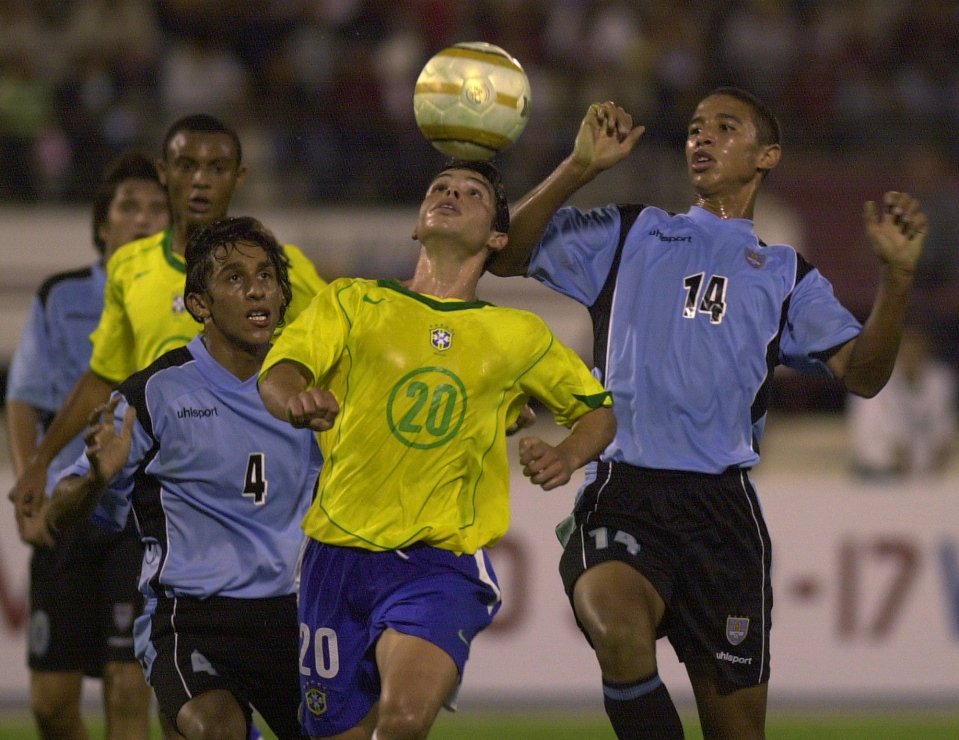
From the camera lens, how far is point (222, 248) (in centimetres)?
531

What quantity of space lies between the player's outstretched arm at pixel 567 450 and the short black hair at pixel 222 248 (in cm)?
113

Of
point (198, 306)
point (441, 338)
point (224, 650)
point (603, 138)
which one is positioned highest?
point (603, 138)

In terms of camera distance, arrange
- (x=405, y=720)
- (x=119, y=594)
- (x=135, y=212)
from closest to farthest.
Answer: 1. (x=405, y=720)
2. (x=119, y=594)
3. (x=135, y=212)

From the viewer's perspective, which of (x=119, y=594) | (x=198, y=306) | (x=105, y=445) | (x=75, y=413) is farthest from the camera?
(x=119, y=594)

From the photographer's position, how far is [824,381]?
14.3m

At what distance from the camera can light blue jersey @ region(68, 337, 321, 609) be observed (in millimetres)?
5188

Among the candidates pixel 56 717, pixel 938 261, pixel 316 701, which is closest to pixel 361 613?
pixel 316 701

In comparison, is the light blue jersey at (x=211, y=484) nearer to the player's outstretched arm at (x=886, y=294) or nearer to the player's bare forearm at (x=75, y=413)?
the player's bare forearm at (x=75, y=413)

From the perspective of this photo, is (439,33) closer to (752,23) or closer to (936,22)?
(752,23)

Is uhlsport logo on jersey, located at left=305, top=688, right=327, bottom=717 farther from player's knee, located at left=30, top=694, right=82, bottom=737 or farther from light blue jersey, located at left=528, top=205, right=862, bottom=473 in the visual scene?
player's knee, located at left=30, top=694, right=82, bottom=737

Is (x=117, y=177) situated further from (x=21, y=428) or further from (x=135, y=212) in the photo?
(x=21, y=428)

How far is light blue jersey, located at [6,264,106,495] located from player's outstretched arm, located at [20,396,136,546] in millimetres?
2192

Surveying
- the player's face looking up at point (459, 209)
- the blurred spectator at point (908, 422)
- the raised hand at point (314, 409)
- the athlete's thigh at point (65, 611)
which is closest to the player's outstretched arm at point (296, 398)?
the raised hand at point (314, 409)

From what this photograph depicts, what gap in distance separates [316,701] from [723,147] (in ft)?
8.12
